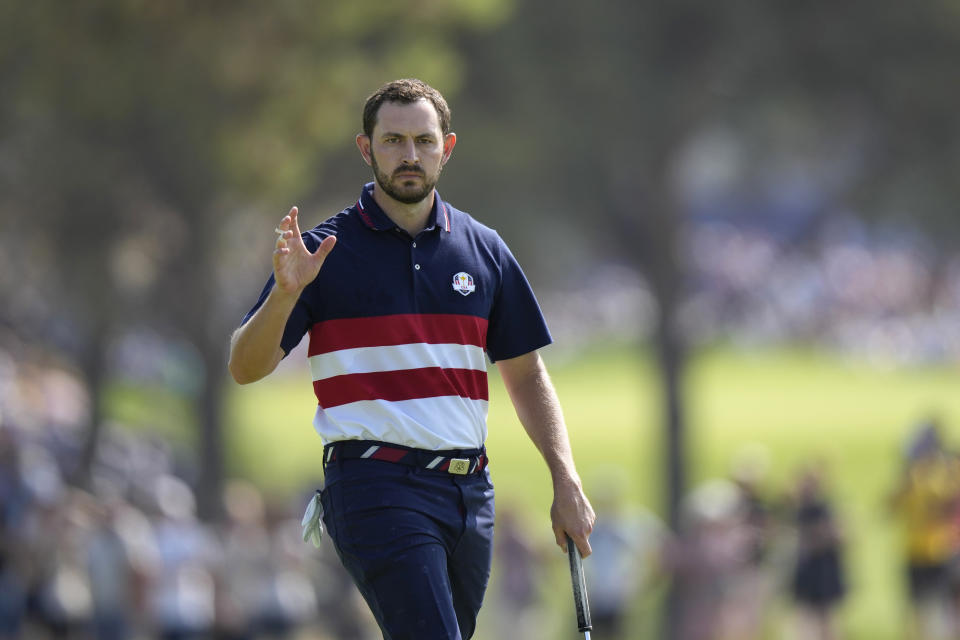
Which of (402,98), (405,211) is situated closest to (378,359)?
(405,211)

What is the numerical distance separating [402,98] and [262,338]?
0.80 m

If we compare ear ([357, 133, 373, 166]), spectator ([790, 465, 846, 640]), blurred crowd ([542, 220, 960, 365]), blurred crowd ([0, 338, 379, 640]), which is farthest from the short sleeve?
blurred crowd ([542, 220, 960, 365])

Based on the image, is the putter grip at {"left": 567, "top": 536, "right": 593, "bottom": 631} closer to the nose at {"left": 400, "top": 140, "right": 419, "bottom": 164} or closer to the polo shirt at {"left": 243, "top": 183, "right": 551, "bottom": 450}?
the polo shirt at {"left": 243, "top": 183, "right": 551, "bottom": 450}

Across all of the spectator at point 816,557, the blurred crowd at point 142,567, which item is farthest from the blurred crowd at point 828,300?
the blurred crowd at point 142,567

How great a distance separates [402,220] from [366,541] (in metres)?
0.92

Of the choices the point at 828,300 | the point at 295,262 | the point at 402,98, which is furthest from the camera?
the point at 828,300

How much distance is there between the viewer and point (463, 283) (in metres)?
4.75

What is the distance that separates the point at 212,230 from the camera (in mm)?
18578

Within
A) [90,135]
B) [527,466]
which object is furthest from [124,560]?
[527,466]

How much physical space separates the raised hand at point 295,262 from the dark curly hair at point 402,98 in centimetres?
48

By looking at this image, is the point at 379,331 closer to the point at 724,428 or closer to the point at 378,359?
the point at 378,359

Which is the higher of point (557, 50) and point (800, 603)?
point (557, 50)

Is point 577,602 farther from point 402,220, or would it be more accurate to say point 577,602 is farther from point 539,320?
point 402,220

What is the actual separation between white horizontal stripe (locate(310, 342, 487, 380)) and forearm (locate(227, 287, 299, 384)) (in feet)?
0.59
